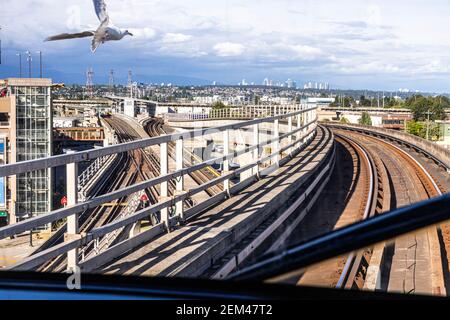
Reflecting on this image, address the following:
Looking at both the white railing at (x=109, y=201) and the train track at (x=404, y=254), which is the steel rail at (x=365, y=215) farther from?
the white railing at (x=109, y=201)

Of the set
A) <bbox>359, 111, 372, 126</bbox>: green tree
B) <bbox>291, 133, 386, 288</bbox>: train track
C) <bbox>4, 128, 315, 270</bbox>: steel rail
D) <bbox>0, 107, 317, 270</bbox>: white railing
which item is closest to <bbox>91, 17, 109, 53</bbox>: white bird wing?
<bbox>0, 107, 317, 270</bbox>: white railing

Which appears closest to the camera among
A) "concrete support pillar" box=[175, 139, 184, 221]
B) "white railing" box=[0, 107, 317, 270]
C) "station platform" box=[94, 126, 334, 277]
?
"white railing" box=[0, 107, 317, 270]

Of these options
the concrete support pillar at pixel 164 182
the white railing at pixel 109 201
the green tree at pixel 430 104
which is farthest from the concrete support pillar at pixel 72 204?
the green tree at pixel 430 104

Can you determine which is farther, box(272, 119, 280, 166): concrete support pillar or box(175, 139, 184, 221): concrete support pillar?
box(272, 119, 280, 166): concrete support pillar

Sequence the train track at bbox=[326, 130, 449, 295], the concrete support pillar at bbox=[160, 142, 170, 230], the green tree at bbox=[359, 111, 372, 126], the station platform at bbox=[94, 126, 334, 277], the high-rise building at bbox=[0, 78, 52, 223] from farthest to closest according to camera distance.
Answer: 1. the green tree at bbox=[359, 111, 372, 126]
2. the concrete support pillar at bbox=[160, 142, 170, 230]
3. the high-rise building at bbox=[0, 78, 52, 223]
4. the station platform at bbox=[94, 126, 334, 277]
5. the train track at bbox=[326, 130, 449, 295]

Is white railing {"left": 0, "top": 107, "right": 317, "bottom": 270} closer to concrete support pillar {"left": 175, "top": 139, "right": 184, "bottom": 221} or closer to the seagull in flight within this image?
concrete support pillar {"left": 175, "top": 139, "right": 184, "bottom": 221}
